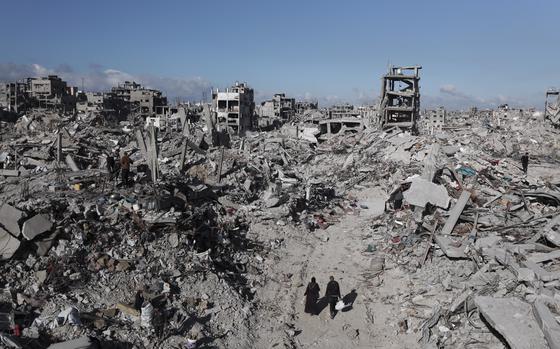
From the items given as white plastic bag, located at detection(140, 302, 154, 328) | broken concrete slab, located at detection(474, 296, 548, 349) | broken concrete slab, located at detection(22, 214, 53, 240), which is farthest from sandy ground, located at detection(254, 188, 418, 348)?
broken concrete slab, located at detection(22, 214, 53, 240)

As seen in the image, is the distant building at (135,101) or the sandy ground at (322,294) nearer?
the sandy ground at (322,294)

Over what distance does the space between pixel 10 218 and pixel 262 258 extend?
6268mm

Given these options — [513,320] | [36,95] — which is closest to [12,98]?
[36,95]

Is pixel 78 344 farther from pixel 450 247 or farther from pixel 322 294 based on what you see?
pixel 450 247

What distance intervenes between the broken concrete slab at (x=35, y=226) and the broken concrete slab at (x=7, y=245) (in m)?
0.28

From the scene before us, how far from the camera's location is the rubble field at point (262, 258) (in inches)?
327

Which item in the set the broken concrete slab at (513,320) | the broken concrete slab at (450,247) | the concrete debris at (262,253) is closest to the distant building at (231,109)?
the concrete debris at (262,253)

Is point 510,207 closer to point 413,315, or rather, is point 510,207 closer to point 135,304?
point 413,315

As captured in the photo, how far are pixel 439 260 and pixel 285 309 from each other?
4.02 metres

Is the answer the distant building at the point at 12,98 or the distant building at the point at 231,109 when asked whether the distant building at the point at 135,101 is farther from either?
the distant building at the point at 231,109

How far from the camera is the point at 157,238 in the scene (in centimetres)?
1112

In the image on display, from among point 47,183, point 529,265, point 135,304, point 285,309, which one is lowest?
point 285,309

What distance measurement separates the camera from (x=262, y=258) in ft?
42.0

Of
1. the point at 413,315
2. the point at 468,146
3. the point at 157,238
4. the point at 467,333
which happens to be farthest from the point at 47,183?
the point at 468,146
